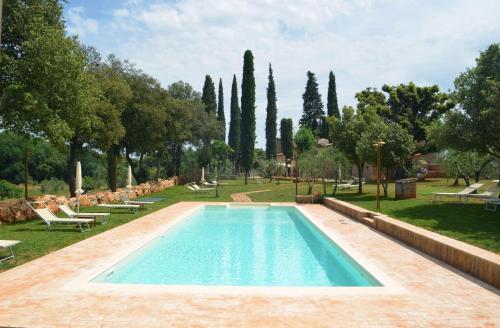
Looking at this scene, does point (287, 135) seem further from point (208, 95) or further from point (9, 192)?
point (9, 192)

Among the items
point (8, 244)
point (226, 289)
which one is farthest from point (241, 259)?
point (8, 244)

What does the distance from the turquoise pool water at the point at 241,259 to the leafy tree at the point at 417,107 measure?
25.5 m

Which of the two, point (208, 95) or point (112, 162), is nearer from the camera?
point (112, 162)

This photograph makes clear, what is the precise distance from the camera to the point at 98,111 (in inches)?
904

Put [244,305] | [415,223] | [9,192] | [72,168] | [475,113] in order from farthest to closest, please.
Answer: [9,192] → [72,168] → [475,113] → [415,223] → [244,305]

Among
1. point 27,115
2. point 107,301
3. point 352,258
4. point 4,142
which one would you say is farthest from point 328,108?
point 107,301

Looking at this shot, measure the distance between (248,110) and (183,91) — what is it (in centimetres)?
741

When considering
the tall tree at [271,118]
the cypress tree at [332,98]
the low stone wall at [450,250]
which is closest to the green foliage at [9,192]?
the low stone wall at [450,250]

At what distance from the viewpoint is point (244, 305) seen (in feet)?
18.3

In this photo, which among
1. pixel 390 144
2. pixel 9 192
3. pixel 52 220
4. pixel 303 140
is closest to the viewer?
pixel 52 220

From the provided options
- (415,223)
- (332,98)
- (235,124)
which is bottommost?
(415,223)

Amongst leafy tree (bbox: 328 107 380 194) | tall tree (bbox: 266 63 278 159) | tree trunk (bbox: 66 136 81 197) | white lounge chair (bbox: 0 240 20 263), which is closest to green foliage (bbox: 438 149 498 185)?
leafy tree (bbox: 328 107 380 194)

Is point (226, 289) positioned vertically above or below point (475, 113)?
below

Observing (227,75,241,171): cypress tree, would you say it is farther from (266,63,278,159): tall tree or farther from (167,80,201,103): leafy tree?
(167,80,201,103): leafy tree
